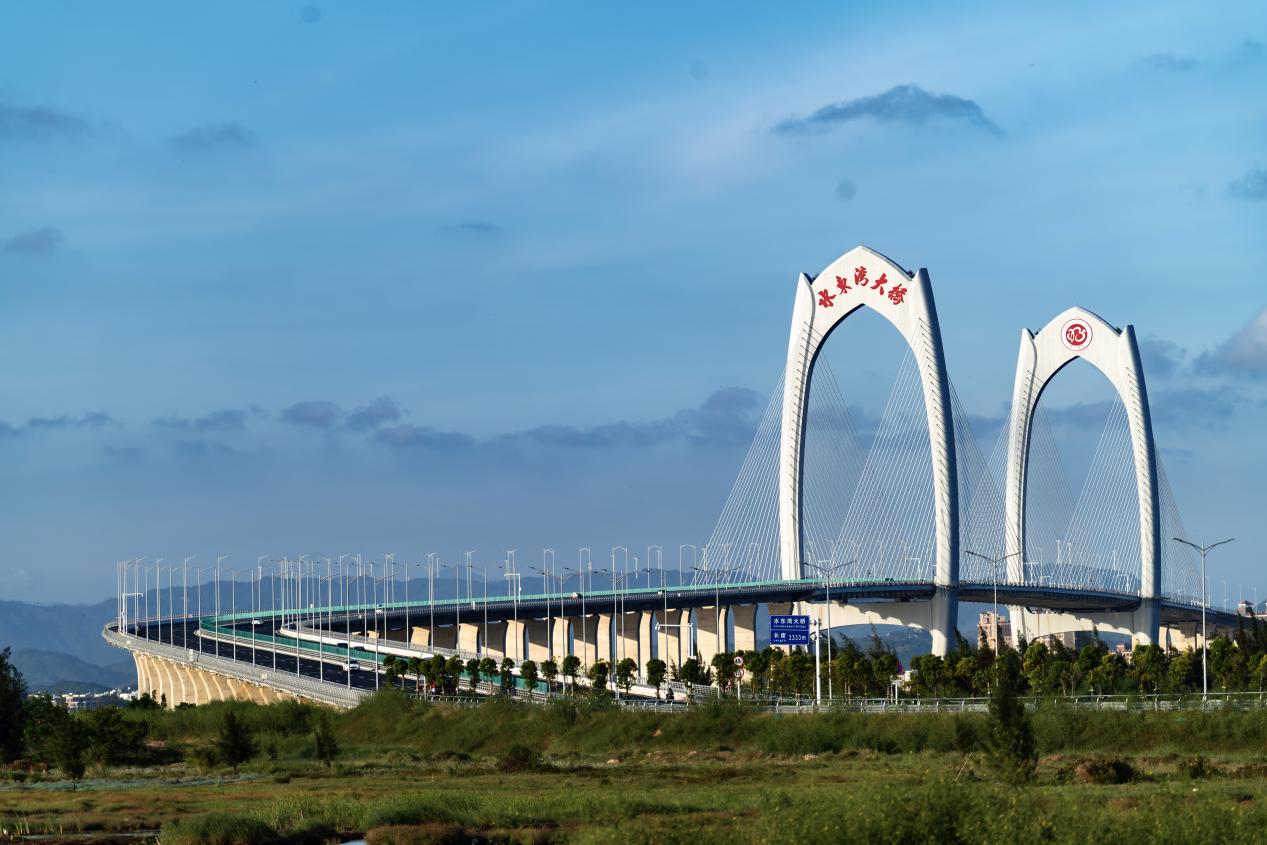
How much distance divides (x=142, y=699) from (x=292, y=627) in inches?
1040

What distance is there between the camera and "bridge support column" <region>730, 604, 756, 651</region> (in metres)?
130

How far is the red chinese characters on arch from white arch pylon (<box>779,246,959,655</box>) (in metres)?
0.07

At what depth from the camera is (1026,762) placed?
45.1m

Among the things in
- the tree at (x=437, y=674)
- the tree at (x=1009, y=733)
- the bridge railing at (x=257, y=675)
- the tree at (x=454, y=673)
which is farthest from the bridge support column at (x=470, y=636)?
the tree at (x=1009, y=733)

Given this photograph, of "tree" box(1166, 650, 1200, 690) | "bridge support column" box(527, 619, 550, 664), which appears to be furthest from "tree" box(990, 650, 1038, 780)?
"bridge support column" box(527, 619, 550, 664)

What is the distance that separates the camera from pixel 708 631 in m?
133

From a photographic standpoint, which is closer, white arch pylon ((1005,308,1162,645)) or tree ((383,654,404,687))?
tree ((383,654,404,687))

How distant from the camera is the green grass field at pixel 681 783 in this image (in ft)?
91.0

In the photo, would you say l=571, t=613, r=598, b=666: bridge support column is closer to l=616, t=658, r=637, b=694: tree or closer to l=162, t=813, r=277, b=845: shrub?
l=616, t=658, r=637, b=694: tree

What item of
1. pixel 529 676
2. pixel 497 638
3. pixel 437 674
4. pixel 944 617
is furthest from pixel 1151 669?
pixel 497 638

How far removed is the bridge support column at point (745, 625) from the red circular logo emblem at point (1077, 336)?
130ft

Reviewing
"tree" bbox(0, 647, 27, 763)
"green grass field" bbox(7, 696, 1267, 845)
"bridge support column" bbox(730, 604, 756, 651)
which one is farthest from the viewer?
"bridge support column" bbox(730, 604, 756, 651)

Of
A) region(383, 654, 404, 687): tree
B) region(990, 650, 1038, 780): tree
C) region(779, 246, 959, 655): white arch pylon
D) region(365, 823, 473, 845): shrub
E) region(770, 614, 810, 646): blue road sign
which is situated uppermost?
region(779, 246, 959, 655): white arch pylon

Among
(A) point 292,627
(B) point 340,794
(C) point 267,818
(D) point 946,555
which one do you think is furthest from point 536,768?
(A) point 292,627
